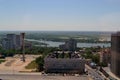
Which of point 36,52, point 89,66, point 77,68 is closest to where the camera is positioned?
point 77,68

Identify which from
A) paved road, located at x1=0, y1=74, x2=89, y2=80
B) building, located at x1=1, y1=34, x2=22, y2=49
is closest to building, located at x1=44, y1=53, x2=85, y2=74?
paved road, located at x1=0, y1=74, x2=89, y2=80

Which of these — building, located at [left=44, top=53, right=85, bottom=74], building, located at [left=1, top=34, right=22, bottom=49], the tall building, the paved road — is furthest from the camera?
building, located at [left=1, top=34, right=22, bottom=49]

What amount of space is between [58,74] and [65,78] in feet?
5.21

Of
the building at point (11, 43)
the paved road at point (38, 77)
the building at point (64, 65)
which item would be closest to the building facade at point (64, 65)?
the building at point (64, 65)

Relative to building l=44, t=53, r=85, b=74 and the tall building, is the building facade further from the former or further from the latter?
the tall building

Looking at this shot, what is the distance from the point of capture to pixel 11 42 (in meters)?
48.8

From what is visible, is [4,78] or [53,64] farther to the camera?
[53,64]

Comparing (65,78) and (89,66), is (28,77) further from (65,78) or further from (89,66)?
(89,66)

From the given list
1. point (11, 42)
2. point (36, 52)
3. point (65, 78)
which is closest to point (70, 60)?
point (65, 78)

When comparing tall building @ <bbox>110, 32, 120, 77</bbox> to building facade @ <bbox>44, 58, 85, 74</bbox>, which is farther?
building facade @ <bbox>44, 58, 85, 74</bbox>

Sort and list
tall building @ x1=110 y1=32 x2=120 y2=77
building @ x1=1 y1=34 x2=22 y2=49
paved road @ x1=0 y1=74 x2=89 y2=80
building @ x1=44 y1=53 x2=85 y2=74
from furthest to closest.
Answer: building @ x1=1 y1=34 x2=22 y2=49 < building @ x1=44 y1=53 x2=85 y2=74 < tall building @ x1=110 y1=32 x2=120 y2=77 < paved road @ x1=0 y1=74 x2=89 y2=80

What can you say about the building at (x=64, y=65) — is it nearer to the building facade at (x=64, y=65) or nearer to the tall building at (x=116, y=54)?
the building facade at (x=64, y=65)

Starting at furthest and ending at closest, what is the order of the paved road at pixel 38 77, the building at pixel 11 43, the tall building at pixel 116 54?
the building at pixel 11 43 < the tall building at pixel 116 54 < the paved road at pixel 38 77

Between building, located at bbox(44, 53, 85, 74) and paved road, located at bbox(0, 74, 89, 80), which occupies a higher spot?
building, located at bbox(44, 53, 85, 74)
